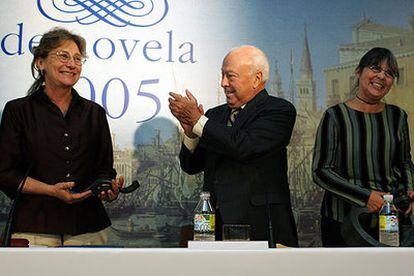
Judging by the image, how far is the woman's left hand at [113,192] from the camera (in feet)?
13.6

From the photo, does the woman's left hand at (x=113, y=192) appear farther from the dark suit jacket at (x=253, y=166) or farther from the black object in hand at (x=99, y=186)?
the dark suit jacket at (x=253, y=166)

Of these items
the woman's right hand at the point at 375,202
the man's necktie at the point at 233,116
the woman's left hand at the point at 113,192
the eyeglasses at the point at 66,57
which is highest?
the eyeglasses at the point at 66,57

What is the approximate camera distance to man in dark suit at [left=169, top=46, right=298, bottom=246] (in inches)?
146

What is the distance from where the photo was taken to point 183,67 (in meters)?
4.33

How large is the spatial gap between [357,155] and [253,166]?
0.71 m

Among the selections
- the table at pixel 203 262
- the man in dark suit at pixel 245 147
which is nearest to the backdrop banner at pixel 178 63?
the man in dark suit at pixel 245 147

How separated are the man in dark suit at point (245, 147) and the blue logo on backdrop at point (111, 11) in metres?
0.54

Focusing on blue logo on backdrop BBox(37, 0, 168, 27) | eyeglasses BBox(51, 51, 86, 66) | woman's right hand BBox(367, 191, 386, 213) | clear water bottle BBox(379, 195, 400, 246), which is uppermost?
blue logo on backdrop BBox(37, 0, 168, 27)

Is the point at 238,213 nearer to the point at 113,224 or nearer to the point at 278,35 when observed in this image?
the point at 113,224

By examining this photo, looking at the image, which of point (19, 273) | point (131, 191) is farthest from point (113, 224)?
point (19, 273)

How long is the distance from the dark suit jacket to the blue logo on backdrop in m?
0.79

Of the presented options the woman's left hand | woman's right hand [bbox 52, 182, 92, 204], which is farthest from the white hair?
woman's right hand [bbox 52, 182, 92, 204]

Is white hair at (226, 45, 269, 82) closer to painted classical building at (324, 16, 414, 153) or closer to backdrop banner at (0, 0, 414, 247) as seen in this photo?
backdrop banner at (0, 0, 414, 247)

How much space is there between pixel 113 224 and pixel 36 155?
1.86 feet
